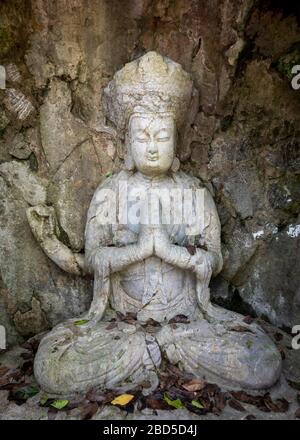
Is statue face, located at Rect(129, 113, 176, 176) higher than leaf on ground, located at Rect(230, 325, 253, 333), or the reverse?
statue face, located at Rect(129, 113, 176, 176)

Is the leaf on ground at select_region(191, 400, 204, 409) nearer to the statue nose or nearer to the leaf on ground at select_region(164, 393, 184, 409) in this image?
the leaf on ground at select_region(164, 393, 184, 409)

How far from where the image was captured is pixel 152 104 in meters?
3.72

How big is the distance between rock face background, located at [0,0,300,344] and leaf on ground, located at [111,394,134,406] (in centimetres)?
123

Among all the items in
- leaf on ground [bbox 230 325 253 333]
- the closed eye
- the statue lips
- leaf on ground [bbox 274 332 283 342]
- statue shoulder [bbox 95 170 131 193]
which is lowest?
leaf on ground [bbox 274 332 283 342]

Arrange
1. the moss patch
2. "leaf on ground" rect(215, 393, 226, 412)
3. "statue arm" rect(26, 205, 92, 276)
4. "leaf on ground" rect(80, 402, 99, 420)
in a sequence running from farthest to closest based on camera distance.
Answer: "statue arm" rect(26, 205, 92, 276)
the moss patch
"leaf on ground" rect(215, 393, 226, 412)
"leaf on ground" rect(80, 402, 99, 420)

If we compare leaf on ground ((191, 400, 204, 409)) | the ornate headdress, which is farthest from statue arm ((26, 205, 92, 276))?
leaf on ground ((191, 400, 204, 409))

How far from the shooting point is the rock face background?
386cm

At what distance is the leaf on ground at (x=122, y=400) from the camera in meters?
3.15

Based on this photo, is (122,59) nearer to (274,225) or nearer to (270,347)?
(274,225)

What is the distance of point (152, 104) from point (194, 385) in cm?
203

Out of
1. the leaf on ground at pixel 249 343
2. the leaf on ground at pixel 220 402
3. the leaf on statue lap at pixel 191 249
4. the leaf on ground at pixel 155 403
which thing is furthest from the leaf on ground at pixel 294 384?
the leaf on statue lap at pixel 191 249

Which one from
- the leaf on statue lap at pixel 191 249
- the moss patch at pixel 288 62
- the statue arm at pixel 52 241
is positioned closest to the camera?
the moss patch at pixel 288 62

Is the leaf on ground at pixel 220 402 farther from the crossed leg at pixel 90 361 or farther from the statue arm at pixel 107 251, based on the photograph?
the statue arm at pixel 107 251
